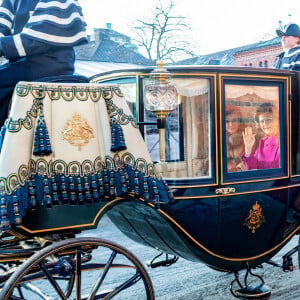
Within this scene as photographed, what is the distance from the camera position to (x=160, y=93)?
7.49 ft

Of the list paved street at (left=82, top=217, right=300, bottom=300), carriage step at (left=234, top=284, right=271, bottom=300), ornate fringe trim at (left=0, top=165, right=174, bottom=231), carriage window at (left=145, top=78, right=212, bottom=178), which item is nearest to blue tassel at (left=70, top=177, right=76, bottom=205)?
ornate fringe trim at (left=0, top=165, right=174, bottom=231)

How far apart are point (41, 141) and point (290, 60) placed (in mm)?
2389

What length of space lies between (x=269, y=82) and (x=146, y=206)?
116cm

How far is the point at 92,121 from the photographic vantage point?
2.02 m

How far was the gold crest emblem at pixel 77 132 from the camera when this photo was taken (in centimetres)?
195

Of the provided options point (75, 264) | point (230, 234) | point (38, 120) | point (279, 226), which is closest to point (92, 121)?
point (38, 120)

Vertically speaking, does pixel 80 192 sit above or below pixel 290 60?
below

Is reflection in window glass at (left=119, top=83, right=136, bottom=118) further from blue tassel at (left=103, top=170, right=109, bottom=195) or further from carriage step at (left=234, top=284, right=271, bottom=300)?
carriage step at (left=234, top=284, right=271, bottom=300)

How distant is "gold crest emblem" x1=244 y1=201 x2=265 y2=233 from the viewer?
8.91 ft

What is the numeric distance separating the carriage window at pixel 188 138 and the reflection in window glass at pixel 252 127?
148 mm

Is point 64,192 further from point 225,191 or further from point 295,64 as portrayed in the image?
point 295,64

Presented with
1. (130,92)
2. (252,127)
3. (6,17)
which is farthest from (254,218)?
(6,17)

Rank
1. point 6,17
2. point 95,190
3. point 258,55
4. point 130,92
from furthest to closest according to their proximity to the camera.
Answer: point 258,55 < point 130,92 < point 6,17 < point 95,190

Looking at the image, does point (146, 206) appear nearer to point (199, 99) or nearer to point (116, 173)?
point (116, 173)
